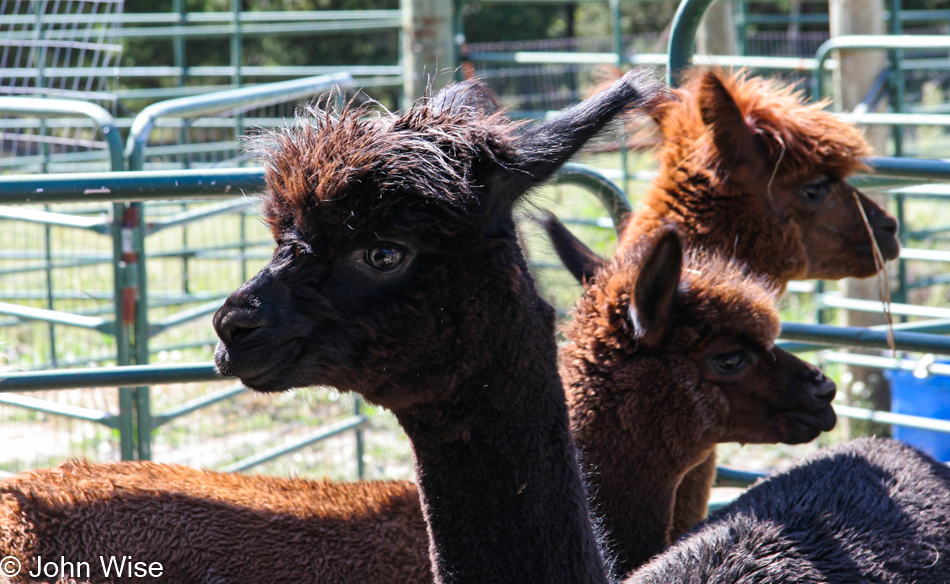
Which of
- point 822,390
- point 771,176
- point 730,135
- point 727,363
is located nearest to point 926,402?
point 771,176

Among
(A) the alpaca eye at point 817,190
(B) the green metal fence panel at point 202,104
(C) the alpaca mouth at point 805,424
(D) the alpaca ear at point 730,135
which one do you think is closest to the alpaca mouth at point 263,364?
(B) the green metal fence panel at point 202,104

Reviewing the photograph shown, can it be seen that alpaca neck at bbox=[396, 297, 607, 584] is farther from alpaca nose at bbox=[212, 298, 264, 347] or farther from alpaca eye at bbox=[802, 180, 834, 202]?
alpaca eye at bbox=[802, 180, 834, 202]

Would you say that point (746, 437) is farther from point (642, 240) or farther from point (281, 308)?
point (281, 308)

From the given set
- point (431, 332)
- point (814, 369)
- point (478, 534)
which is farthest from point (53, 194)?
point (814, 369)

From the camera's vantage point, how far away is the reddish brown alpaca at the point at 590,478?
2.08 meters

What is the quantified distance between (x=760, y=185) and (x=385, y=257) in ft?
5.95

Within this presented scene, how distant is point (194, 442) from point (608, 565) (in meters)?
4.44

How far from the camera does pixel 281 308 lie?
1675 mm

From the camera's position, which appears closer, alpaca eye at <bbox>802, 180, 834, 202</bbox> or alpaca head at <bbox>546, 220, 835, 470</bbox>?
alpaca head at <bbox>546, 220, 835, 470</bbox>

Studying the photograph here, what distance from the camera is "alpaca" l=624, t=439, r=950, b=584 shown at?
1.99 m

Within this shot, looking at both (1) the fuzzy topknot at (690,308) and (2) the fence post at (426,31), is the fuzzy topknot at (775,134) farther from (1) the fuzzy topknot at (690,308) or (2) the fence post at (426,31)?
(2) the fence post at (426,31)

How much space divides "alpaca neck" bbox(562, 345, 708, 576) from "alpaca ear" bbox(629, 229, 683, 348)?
0.44 feet

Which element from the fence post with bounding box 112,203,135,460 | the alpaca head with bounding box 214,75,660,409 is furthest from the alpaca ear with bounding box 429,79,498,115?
the fence post with bounding box 112,203,135,460

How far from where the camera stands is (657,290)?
2.35 meters
